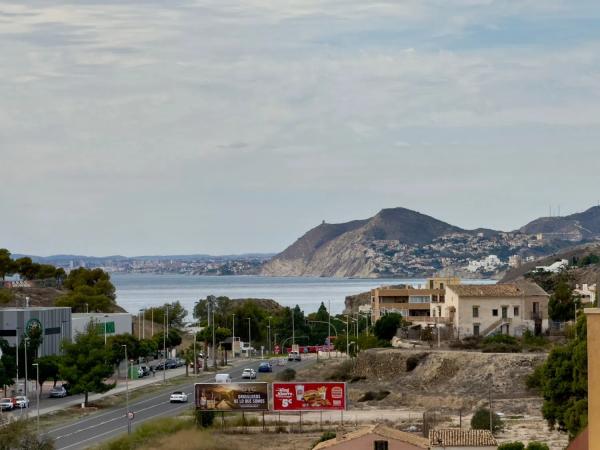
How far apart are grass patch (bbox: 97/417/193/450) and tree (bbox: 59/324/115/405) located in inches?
685

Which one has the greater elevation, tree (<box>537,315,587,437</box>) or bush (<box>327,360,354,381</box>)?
tree (<box>537,315,587,437</box>)

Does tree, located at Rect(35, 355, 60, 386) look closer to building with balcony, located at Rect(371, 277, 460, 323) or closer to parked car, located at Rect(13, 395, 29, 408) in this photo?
parked car, located at Rect(13, 395, 29, 408)

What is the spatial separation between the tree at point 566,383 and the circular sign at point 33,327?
48838mm

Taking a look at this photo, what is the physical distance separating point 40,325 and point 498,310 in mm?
36636

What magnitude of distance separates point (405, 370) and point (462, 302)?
588 inches

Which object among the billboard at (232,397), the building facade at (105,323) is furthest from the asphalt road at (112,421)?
the building facade at (105,323)

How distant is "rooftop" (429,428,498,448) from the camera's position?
5403 centimetres

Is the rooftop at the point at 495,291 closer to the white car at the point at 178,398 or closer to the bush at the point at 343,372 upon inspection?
the bush at the point at 343,372

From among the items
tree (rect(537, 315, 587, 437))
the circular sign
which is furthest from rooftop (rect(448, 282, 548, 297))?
tree (rect(537, 315, 587, 437))

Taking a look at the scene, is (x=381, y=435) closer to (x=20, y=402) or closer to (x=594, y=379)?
(x=594, y=379)

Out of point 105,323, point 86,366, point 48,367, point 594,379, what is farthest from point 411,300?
point 594,379

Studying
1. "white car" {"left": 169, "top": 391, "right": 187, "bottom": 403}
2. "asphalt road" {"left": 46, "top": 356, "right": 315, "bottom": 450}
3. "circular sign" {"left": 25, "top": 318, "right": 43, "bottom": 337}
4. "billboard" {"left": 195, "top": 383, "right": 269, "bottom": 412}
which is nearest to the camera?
"asphalt road" {"left": 46, "top": 356, "right": 315, "bottom": 450}

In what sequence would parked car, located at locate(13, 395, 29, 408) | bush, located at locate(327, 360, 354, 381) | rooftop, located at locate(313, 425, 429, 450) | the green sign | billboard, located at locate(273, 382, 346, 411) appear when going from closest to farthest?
1. rooftop, located at locate(313, 425, 429, 450)
2. billboard, located at locate(273, 382, 346, 411)
3. parked car, located at locate(13, 395, 29, 408)
4. bush, located at locate(327, 360, 354, 381)
5. the green sign

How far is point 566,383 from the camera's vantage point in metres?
62.3
